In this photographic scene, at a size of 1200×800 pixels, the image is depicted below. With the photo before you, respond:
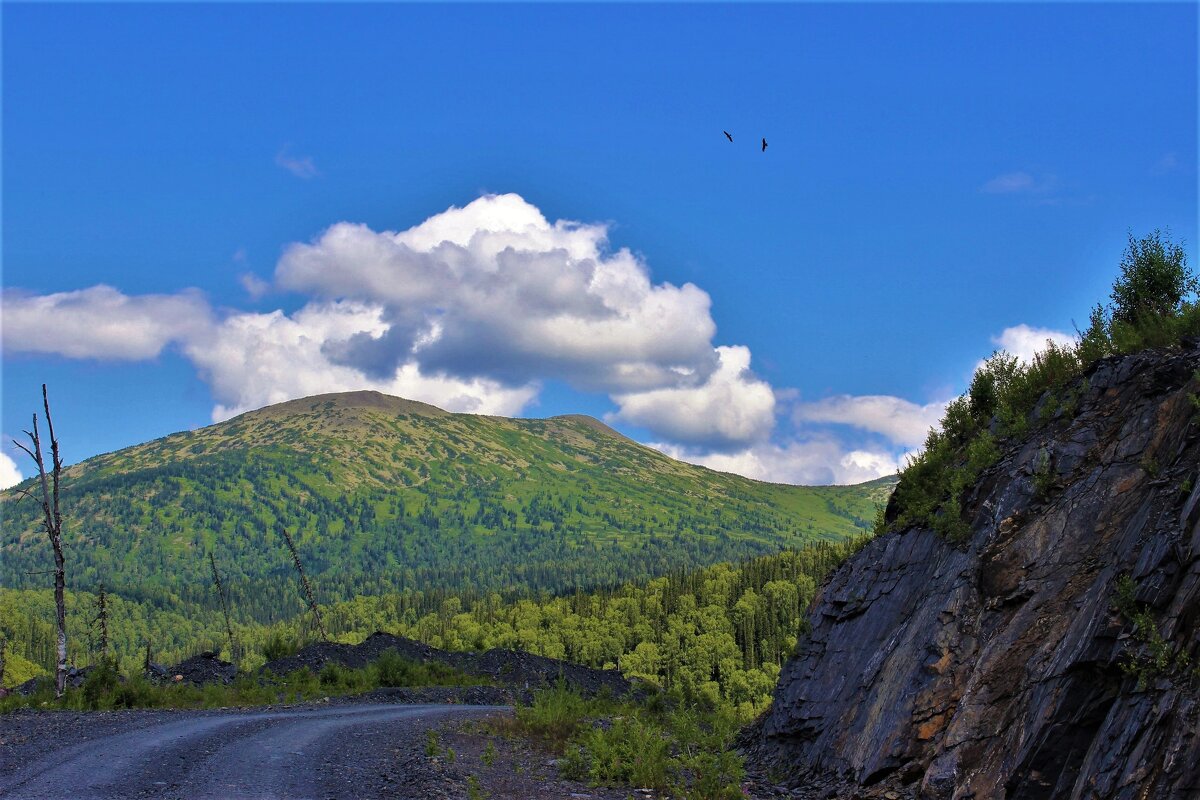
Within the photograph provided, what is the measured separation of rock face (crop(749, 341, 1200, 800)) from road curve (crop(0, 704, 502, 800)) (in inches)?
342

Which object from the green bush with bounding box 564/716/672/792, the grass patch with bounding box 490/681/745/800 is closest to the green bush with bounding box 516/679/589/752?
the grass patch with bounding box 490/681/745/800

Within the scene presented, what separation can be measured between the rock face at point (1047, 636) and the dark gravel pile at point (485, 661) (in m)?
31.7

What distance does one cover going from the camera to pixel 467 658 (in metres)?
53.8

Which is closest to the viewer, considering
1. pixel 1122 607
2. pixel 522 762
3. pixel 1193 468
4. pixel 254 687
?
pixel 1122 607

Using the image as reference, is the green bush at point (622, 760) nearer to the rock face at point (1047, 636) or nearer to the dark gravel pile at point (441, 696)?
the rock face at point (1047, 636)

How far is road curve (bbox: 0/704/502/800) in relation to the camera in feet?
42.7

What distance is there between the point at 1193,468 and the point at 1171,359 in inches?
136

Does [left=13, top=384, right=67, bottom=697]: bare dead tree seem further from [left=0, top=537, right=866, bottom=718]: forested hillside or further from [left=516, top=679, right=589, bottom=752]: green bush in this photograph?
[left=0, top=537, right=866, bottom=718]: forested hillside

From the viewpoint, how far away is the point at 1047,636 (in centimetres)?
1156

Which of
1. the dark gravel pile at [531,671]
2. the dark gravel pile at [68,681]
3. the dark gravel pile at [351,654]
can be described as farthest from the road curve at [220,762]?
the dark gravel pile at [531,671]

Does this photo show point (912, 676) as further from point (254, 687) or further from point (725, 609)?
point (725, 609)

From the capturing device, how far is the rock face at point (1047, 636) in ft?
30.5

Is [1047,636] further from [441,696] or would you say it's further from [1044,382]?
[441,696]

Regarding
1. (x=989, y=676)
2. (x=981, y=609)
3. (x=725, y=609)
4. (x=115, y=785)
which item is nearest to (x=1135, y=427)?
(x=981, y=609)
